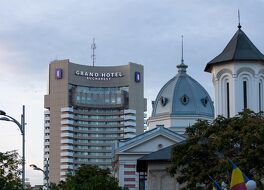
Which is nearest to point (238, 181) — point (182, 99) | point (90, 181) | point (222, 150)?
point (222, 150)

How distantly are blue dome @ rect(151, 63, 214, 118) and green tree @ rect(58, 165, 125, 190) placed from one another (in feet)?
117

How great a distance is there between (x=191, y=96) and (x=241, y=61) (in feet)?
135

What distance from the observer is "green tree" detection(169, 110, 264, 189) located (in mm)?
43125

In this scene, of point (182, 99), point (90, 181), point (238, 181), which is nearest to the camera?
point (238, 181)

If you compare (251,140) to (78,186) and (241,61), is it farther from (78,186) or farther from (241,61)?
(241,61)

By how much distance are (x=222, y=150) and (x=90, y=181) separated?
24.7 m

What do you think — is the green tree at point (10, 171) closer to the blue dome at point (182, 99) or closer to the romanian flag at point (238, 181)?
the romanian flag at point (238, 181)

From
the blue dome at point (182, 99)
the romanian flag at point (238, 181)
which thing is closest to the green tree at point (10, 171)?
the romanian flag at point (238, 181)

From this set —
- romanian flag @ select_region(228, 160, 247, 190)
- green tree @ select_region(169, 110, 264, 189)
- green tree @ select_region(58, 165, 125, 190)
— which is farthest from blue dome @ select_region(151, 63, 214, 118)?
romanian flag @ select_region(228, 160, 247, 190)

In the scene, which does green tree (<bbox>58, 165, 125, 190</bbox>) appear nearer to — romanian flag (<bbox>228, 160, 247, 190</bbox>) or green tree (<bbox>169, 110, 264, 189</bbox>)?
green tree (<bbox>169, 110, 264, 189</bbox>)

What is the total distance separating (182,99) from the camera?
113562 millimetres

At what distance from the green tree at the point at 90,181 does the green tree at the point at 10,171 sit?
17.4 meters

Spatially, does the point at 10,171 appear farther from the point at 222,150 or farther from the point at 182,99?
the point at 182,99

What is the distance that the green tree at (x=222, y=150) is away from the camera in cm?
4312
